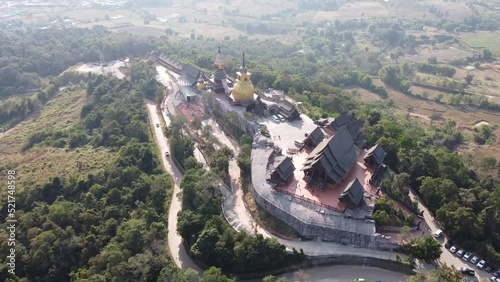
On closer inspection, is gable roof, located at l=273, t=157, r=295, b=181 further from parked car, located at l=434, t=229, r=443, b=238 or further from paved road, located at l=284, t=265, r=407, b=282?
parked car, located at l=434, t=229, r=443, b=238

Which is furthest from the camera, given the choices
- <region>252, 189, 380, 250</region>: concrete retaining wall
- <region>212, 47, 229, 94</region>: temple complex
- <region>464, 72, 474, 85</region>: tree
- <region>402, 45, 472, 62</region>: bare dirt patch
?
<region>402, 45, 472, 62</region>: bare dirt patch

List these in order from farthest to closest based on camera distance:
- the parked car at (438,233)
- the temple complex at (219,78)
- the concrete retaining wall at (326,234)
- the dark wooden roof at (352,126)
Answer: the temple complex at (219,78) → the dark wooden roof at (352,126) → the parked car at (438,233) → the concrete retaining wall at (326,234)

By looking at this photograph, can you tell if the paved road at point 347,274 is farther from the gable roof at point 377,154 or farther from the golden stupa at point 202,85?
the golden stupa at point 202,85

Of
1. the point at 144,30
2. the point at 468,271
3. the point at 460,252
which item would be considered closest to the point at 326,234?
the point at 460,252

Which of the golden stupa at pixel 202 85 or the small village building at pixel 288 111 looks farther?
the golden stupa at pixel 202 85

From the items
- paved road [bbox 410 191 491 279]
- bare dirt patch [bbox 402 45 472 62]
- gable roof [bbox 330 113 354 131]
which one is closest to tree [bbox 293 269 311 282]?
paved road [bbox 410 191 491 279]

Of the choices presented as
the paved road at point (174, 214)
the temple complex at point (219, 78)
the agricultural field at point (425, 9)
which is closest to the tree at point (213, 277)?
the paved road at point (174, 214)

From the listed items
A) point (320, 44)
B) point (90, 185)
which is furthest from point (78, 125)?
point (320, 44)

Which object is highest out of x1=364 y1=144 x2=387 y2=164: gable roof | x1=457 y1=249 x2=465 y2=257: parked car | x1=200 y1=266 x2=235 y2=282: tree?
x1=364 y1=144 x2=387 y2=164: gable roof
